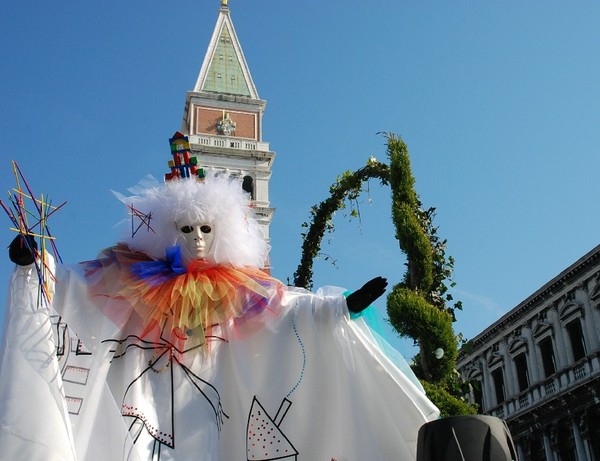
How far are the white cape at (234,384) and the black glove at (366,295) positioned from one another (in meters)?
0.08

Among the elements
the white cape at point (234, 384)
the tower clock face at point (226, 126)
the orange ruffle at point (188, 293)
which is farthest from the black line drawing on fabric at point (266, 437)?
the tower clock face at point (226, 126)

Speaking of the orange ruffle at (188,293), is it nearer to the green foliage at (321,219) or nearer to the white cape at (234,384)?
the white cape at (234,384)

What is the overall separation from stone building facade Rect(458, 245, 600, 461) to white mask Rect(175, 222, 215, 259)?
1759 cm

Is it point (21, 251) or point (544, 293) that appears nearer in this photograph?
point (21, 251)

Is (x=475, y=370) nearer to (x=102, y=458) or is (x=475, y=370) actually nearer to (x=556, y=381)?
(x=556, y=381)

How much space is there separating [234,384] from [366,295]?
929 millimetres

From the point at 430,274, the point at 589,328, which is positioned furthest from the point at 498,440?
the point at 589,328

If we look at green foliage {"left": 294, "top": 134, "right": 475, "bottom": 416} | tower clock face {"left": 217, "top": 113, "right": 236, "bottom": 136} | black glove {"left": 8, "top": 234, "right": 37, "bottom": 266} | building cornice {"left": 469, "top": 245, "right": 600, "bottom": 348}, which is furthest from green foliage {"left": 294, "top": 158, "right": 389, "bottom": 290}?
tower clock face {"left": 217, "top": 113, "right": 236, "bottom": 136}

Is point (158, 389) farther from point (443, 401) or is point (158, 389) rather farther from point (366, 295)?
point (443, 401)

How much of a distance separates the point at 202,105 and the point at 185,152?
32.7 metres

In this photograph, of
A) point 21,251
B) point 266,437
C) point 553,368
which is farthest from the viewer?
point 553,368

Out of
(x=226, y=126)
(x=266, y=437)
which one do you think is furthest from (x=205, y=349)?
(x=226, y=126)

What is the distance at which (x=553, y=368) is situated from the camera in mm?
22094

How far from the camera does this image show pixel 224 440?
387 centimetres
